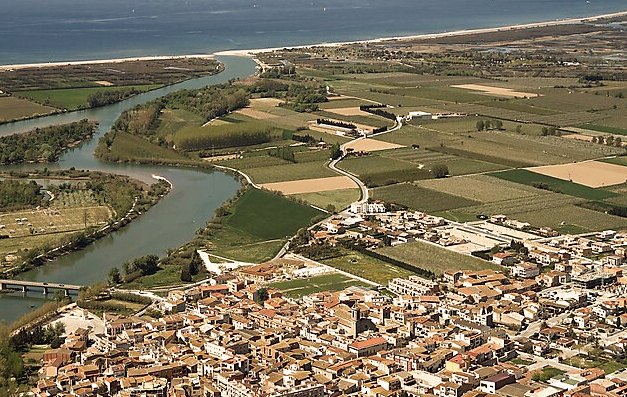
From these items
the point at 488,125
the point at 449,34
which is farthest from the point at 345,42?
the point at 488,125

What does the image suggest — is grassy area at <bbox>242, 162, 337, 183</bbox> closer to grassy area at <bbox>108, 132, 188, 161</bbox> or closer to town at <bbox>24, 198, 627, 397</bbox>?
grassy area at <bbox>108, 132, 188, 161</bbox>

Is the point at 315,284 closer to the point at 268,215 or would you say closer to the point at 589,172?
the point at 268,215

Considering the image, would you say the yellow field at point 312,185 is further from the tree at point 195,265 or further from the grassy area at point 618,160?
the grassy area at point 618,160

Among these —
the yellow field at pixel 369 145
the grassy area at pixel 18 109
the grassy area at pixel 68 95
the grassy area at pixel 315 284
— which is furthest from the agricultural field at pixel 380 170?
the grassy area at pixel 68 95

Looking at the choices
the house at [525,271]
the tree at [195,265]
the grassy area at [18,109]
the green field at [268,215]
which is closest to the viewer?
the house at [525,271]

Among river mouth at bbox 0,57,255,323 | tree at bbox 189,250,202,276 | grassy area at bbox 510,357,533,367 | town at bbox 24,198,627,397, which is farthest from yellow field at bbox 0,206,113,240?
grassy area at bbox 510,357,533,367

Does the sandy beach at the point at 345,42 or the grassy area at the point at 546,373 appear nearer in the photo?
the grassy area at the point at 546,373
